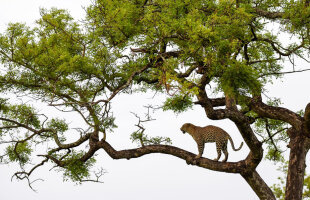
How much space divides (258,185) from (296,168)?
0.85 meters

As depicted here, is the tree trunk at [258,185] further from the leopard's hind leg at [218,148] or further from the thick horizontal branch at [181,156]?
the leopard's hind leg at [218,148]

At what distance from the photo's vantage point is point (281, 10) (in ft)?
27.3

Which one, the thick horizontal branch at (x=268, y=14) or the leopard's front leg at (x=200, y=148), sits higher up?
the thick horizontal branch at (x=268, y=14)

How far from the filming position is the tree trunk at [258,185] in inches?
339

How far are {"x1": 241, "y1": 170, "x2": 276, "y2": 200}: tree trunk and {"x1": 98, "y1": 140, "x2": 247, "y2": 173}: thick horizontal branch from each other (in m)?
0.24

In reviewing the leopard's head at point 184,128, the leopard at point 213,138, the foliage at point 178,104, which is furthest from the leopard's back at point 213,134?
the foliage at point 178,104

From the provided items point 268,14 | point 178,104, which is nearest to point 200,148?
point 178,104

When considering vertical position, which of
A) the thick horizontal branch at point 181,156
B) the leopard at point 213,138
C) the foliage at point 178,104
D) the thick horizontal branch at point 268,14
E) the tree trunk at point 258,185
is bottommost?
the tree trunk at point 258,185

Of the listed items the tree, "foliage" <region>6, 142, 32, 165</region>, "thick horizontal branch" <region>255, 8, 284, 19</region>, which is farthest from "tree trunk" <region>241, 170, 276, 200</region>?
"foliage" <region>6, 142, 32, 165</region>

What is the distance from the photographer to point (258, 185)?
28.6 ft

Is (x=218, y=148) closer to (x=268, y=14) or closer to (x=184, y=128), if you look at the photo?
(x=184, y=128)

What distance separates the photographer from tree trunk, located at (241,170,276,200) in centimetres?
861

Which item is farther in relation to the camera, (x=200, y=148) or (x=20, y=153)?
(x=20, y=153)

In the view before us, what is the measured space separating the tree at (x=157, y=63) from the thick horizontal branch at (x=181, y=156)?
2cm
